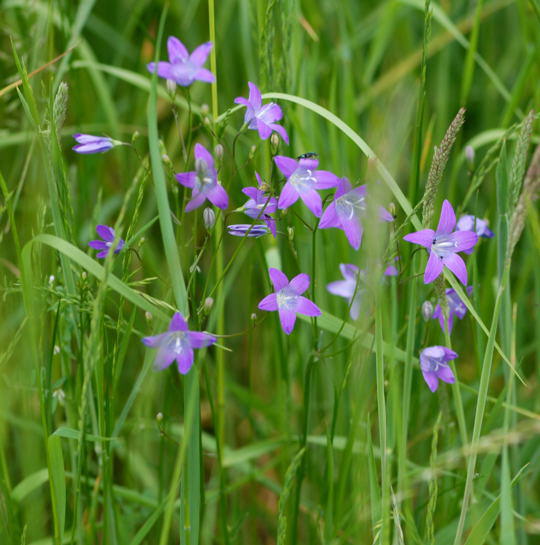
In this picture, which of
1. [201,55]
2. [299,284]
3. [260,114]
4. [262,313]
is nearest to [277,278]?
[299,284]

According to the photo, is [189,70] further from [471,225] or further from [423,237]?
[471,225]

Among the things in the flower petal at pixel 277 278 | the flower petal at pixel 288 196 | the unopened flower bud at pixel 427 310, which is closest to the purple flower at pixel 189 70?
the flower petal at pixel 288 196

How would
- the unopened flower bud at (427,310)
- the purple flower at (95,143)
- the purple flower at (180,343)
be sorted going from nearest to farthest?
the purple flower at (180,343) < the purple flower at (95,143) < the unopened flower bud at (427,310)

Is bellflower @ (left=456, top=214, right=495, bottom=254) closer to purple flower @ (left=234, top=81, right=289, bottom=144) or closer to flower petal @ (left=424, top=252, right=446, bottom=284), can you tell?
flower petal @ (left=424, top=252, right=446, bottom=284)

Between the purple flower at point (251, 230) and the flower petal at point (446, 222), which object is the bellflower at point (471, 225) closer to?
the flower petal at point (446, 222)

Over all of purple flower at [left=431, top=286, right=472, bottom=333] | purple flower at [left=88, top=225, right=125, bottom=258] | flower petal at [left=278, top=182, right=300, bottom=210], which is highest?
flower petal at [left=278, top=182, right=300, bottom=210]

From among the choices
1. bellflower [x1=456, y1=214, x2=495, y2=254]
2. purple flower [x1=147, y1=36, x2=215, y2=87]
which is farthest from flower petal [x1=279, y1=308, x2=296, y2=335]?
bellflower [x1=456, y1=214, x2=495, y2=254]
